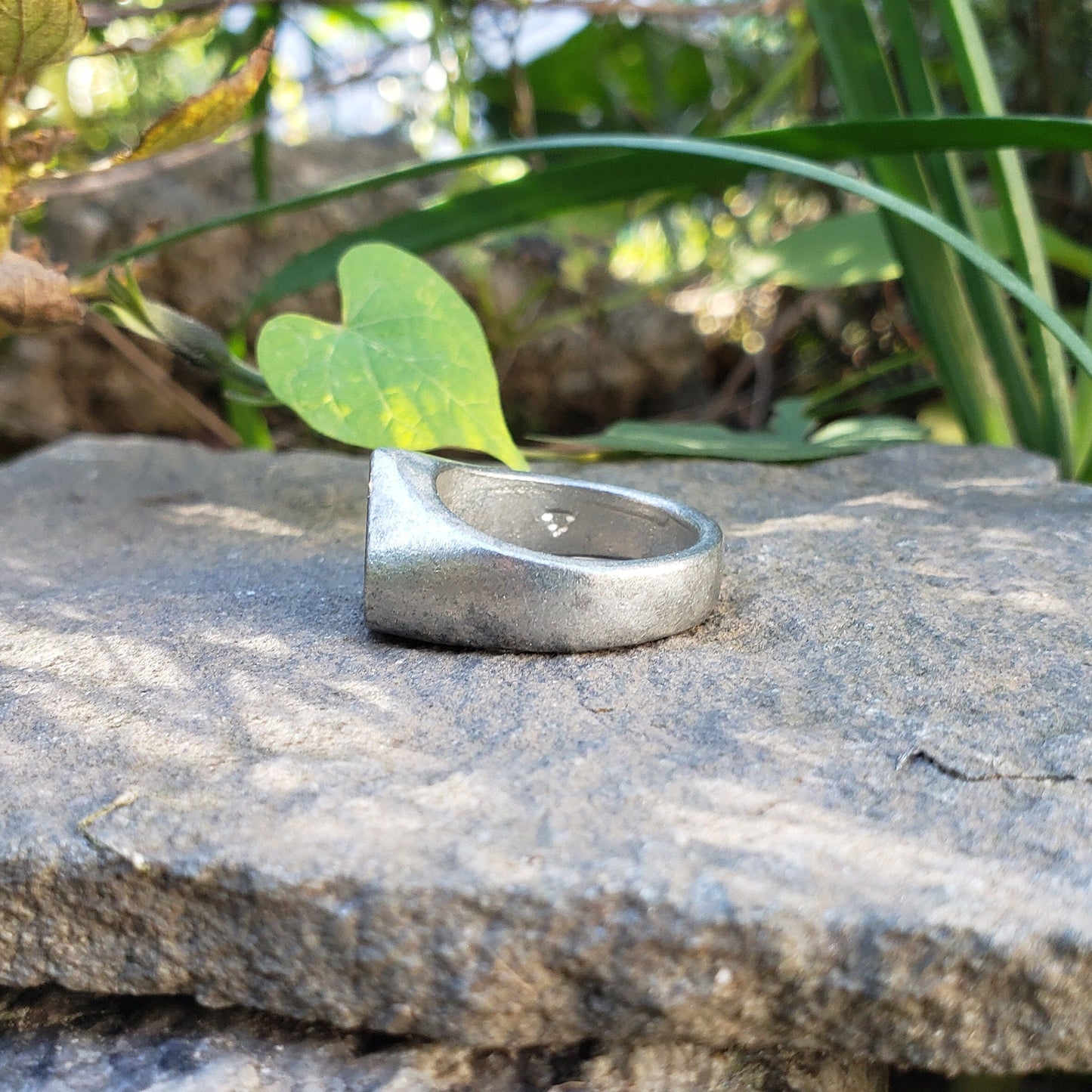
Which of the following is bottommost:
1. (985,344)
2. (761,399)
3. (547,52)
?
(761,399)

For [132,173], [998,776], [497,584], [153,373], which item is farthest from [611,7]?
[998,776]

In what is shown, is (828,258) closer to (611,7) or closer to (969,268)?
(969,268)

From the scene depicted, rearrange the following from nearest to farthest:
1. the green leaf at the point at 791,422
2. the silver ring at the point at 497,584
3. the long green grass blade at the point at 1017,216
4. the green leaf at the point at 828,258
→ the silver ring at the point at 497,584 → the long green grass blade at the point at 1017,216 → the green leaf at the point at 791,422 → the green leaf at the point at 828,258

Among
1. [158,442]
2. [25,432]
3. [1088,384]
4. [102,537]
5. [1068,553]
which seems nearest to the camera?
[1068,553]

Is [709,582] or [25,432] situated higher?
[25,432]

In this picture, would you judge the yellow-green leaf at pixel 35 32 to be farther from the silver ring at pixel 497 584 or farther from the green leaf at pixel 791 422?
the green leaf at pixel 791 422

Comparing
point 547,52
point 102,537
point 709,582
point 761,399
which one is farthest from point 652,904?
point 547,52

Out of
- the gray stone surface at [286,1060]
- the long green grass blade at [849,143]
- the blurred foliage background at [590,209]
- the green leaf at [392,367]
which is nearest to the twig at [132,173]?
the blurred foliage background at [590,209]

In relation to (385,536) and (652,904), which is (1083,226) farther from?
(652,904)
